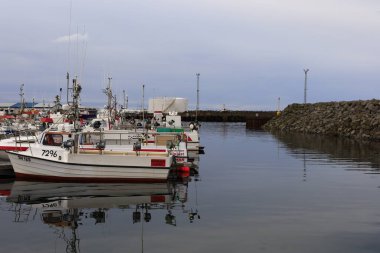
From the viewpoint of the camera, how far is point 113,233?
13.9 metres

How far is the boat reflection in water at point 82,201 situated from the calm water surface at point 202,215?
4cm

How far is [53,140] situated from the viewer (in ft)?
76.8

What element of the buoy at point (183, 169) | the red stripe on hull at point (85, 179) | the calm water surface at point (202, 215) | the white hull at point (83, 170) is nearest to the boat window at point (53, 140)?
the white hull at point (83, 170)

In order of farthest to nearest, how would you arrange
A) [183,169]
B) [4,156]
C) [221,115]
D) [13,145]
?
[221,115]
[4,156]
[13,145]
[183,169]

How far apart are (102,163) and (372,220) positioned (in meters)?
12.0

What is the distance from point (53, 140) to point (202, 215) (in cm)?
1045

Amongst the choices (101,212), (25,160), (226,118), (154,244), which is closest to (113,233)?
(154,244)

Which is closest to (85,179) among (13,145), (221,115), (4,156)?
A: (13,145)

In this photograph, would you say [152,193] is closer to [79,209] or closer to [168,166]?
[168,166]

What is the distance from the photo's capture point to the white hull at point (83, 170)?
21.7 metres

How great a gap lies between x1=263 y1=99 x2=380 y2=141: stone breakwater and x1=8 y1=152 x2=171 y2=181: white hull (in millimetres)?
41974

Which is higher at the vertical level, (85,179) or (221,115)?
(221,115)

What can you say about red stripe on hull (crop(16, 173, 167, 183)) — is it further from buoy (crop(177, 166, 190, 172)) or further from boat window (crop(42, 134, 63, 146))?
buoy (crop(177, 166, 190, 172))

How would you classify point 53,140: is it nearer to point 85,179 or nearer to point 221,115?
point 85,179
